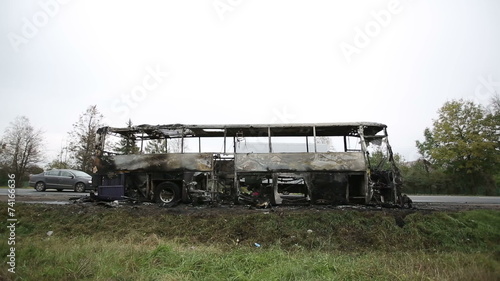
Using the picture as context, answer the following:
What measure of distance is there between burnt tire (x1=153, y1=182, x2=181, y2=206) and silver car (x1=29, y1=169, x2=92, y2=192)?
8.54 m

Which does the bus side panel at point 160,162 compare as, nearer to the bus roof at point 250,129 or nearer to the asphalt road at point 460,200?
the bus roof at point 250,129

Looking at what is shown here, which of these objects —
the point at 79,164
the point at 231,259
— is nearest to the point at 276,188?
the point at 231,259

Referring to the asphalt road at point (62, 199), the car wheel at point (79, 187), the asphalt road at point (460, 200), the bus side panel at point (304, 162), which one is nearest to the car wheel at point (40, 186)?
the asphalt road at point (62, 199)

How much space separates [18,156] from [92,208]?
2362 cm

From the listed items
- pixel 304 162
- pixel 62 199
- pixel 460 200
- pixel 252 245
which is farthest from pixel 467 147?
pixel 62 199

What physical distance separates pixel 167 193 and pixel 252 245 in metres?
4.87

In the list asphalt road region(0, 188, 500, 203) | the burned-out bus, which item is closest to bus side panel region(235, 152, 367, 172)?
the burned-out bus

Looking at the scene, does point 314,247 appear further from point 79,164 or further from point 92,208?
point 79,164

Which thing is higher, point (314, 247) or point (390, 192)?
point (390, 192)

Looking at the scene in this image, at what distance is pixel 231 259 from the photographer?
3.97 metres

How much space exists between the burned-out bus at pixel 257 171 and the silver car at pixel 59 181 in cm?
681

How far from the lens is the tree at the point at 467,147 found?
76.8 ft

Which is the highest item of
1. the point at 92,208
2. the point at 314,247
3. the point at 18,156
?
the point at 18,156

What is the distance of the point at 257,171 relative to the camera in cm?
878
